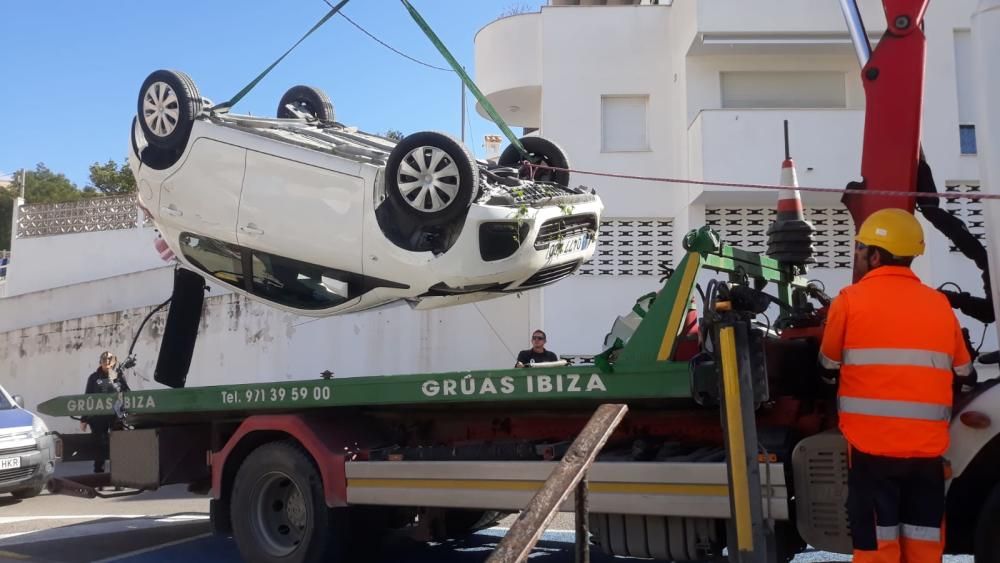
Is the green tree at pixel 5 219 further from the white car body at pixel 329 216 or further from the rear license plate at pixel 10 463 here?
the white car body at pixel 329 216

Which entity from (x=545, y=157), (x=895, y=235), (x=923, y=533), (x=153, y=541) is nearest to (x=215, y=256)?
(x=153, y=541)

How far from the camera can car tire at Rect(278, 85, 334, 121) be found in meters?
8.47

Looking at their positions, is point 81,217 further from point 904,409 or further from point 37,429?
point 904,409

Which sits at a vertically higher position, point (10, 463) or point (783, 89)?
point (783, 89)

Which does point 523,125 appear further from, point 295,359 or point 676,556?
point 676,556

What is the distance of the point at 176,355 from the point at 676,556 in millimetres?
4879

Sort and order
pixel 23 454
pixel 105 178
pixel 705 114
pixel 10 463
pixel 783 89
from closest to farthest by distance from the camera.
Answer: pixel 10 463, pixel 23 454, pixel 705 114, pixel 783 89, pixel 105 178

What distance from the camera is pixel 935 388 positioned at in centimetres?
377

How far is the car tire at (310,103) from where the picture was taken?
8469mm

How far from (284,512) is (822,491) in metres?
3.69

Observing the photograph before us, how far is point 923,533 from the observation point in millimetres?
3729

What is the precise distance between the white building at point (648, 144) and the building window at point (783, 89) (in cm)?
2

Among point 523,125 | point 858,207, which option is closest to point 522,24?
point 523,125

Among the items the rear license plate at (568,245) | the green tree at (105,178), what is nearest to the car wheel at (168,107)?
the rear license plate at (568,245)
